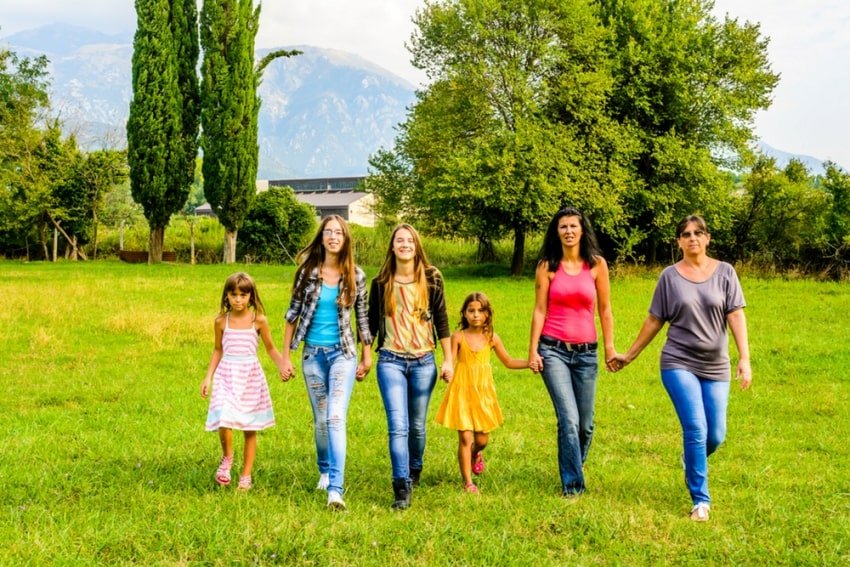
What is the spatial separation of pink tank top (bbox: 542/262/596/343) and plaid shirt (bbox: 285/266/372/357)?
1.42 metres

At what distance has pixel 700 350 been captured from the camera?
540 centimetres

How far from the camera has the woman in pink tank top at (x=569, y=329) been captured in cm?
577

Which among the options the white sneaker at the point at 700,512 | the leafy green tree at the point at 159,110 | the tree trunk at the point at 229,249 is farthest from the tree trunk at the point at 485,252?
the white sneaker at the point at 700,512

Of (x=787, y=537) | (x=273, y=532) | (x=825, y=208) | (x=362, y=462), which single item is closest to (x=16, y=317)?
(x=362, y=462)

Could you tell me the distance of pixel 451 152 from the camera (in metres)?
27.3

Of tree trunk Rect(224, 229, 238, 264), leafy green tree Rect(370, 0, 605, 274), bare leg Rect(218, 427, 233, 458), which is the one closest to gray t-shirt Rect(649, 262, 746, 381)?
bare leg Rect(218, 427, 233, 458)

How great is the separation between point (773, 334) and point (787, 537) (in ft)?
35.4

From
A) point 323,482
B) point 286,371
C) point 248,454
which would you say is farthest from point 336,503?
point 286,371

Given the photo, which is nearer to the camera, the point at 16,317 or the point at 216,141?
the point at 16,317

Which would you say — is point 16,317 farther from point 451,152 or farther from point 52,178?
point 52,178

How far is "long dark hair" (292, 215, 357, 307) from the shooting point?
5.68m

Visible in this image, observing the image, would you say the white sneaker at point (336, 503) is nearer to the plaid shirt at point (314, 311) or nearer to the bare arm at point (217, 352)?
the plaid shirt at point (314, 311)

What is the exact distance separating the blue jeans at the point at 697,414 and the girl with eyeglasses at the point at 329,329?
7.36 ft

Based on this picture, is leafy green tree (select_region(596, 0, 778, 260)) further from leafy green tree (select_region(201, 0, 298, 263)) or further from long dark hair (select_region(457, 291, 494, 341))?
long dark hair (select_region(457, 291, 494, 341))
